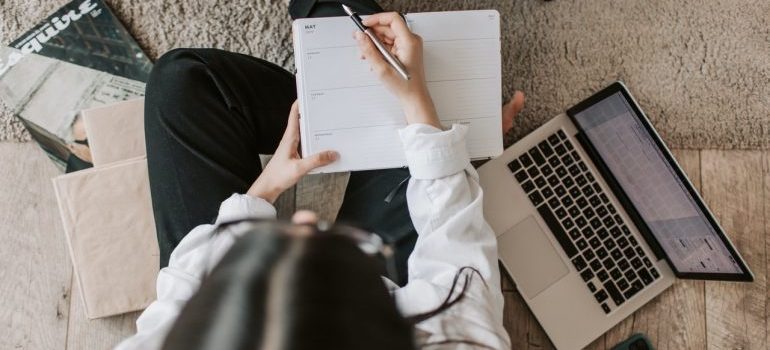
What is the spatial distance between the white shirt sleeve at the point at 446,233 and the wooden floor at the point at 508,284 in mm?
302

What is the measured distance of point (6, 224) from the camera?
0.98 metres

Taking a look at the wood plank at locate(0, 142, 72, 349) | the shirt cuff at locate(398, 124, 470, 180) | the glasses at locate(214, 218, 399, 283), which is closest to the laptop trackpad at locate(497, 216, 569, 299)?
the shirt cuff at locate(398, 124, 470, 180)

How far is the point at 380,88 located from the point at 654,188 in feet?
1.43

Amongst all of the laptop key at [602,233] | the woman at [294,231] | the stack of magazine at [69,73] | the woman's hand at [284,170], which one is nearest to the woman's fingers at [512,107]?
the woman at [294,231]

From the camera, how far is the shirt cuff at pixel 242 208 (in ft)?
2.34

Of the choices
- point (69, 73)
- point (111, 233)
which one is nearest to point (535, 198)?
point (111, 233)

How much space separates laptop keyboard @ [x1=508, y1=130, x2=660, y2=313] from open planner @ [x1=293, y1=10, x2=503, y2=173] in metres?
0.16

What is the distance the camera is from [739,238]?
0.94 m

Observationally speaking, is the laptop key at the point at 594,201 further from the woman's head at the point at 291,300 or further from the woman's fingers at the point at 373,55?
the woman's head at the point at 291,300

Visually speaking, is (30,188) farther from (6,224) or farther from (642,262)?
(642,262)

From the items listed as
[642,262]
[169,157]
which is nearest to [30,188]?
[169,157]

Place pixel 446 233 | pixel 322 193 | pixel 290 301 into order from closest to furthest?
pixel 290 301
pixel 446 233
pixel 322 193

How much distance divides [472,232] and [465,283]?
68 millimetres

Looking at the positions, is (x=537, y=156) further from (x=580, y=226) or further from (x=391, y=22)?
(x=391, y=22)
